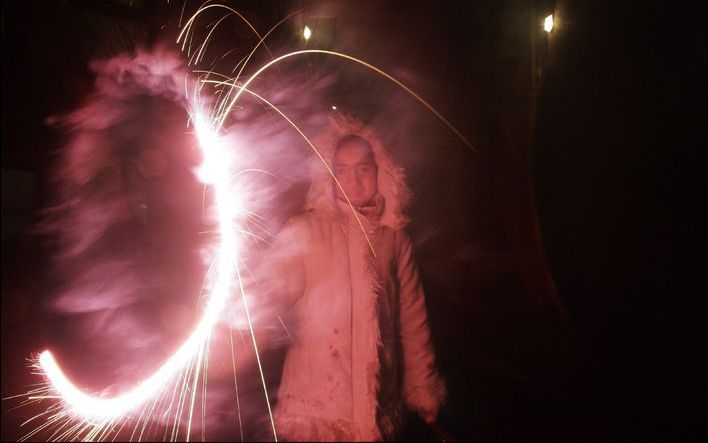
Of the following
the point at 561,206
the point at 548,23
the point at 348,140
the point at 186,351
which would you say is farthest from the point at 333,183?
the point at 548,23

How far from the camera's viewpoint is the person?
2.08m

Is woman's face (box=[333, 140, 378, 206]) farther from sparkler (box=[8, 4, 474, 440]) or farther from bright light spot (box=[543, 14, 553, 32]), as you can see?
bright light spot (box=[543, 14, 553, 32])

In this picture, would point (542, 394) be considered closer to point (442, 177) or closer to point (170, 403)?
point (442, 177)

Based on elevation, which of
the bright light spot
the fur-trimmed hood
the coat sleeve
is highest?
the bright light spot

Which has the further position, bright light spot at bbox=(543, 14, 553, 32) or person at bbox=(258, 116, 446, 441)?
bright light spot at bbox=(543, 14, 553, 32)

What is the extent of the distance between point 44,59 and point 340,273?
1914 mm

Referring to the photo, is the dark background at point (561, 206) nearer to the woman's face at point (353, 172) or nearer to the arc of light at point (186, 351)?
the woman's face at point (353, 172)

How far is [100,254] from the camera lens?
2.31 m

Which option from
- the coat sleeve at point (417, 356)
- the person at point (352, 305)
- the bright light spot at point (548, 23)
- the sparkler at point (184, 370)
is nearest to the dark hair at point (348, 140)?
the person at point (352, 305)

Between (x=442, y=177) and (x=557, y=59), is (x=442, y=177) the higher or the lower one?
the lower one

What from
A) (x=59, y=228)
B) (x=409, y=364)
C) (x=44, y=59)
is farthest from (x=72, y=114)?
(x=409, y=364)

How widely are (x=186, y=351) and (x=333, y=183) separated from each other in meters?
1.23

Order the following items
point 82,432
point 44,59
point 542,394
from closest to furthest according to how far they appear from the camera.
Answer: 1. point 44,59
2. point 82,432
3. point 542,394

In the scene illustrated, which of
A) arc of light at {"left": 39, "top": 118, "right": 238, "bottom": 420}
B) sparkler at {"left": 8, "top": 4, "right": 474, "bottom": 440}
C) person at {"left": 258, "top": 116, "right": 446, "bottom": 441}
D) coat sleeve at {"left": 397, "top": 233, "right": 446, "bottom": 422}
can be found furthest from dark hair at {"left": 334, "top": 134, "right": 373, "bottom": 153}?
coat sleeve at {"left": 397, "top": 233, "right": 446, "bottom": 422}
